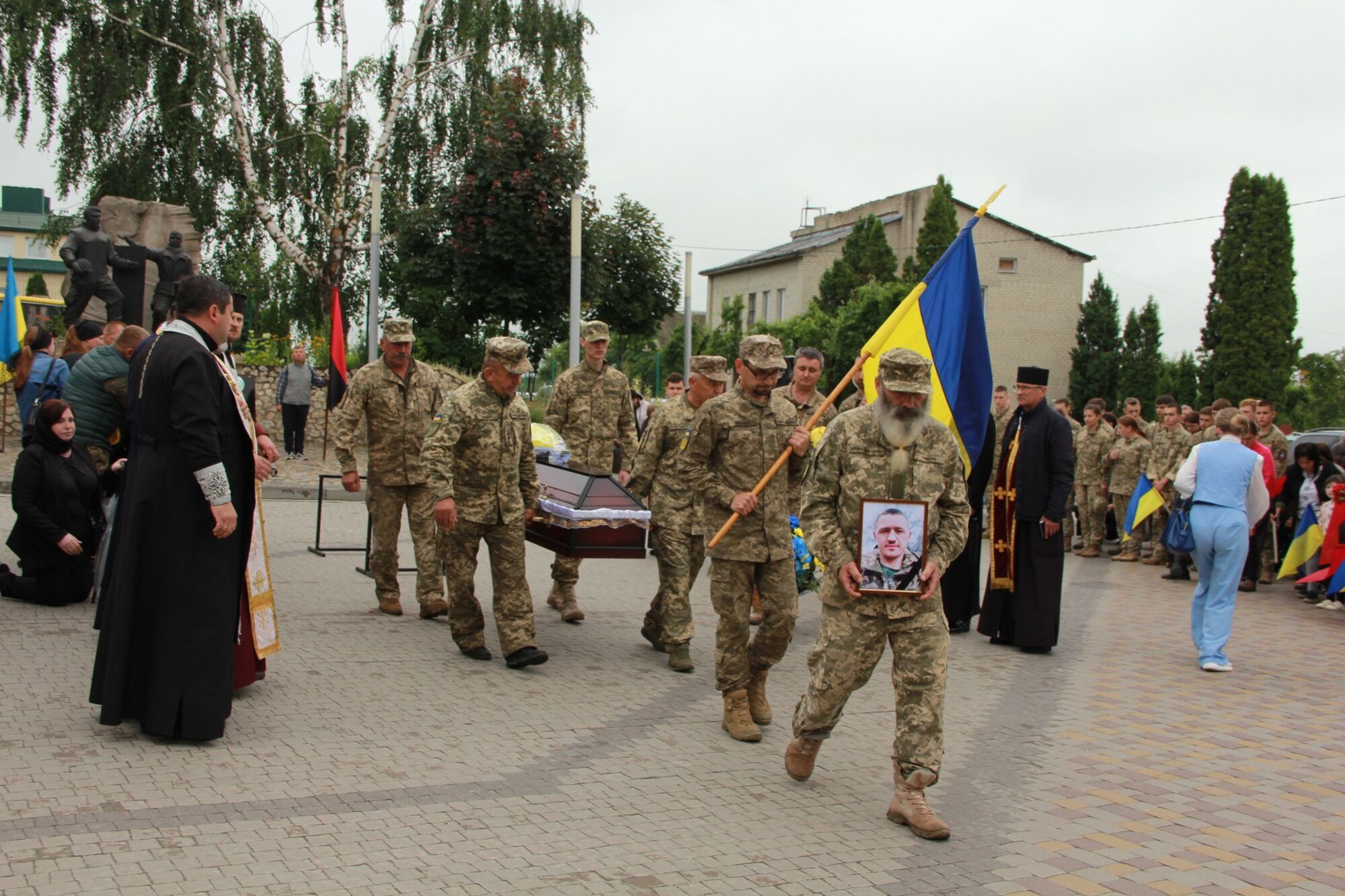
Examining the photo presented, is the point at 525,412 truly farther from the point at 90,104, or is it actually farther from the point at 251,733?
the point at 90,104

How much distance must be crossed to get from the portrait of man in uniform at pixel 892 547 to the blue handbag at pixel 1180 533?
508cm

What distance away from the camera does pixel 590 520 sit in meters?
8.07

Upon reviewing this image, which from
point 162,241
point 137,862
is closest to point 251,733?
point 137,862

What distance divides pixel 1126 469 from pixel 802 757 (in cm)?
1217

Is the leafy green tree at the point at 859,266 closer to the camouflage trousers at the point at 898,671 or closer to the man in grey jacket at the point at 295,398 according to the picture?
the man in grey jacket at the point at 295,398

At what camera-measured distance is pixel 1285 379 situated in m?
38.5

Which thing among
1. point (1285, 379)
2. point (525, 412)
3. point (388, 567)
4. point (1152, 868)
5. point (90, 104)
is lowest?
point (1152, 868)

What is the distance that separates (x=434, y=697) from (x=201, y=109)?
2201cm

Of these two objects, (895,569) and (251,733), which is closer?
(895,569)

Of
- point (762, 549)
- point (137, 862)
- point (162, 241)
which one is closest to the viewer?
point (137, 862)

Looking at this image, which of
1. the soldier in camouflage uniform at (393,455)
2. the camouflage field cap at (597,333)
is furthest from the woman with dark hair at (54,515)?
the camouflage field cap at (597,333)

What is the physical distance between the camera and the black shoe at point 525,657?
752 cm

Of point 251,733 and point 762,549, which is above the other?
point 762,549

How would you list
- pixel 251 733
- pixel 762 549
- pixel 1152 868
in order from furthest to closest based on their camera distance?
pixel 762 549 → pixel 251 733 → pixel 1152 868
